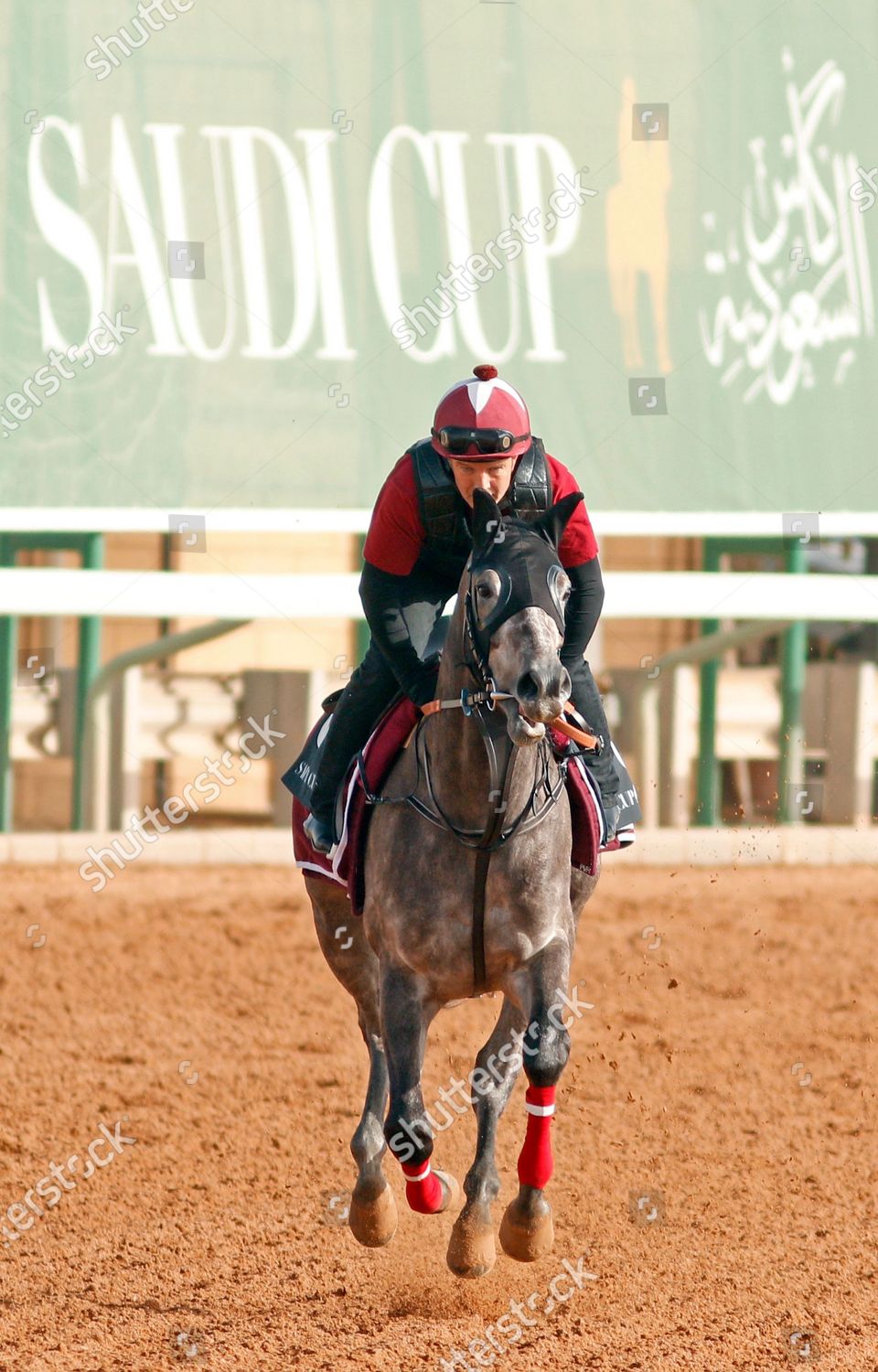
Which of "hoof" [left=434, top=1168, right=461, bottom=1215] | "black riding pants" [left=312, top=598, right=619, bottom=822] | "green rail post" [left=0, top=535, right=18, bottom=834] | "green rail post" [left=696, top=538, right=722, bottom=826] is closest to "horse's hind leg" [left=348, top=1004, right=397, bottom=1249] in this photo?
"hoof" [left=434, top=1168, right=461, bottom=1215]

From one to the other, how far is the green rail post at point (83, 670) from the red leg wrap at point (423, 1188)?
957cm

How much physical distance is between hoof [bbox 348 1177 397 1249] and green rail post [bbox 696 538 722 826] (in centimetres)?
1021

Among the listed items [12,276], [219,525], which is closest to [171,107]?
[12,276]

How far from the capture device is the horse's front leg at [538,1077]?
4.94 meters

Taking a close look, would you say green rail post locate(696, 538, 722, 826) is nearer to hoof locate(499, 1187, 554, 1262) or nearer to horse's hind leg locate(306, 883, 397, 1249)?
horse's hind leg locate(306, 883, 397, 1249)

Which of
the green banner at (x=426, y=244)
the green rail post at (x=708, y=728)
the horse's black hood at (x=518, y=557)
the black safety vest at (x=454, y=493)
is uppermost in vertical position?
the green banner at (x=426, y=244)

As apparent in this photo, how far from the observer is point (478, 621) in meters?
4.54

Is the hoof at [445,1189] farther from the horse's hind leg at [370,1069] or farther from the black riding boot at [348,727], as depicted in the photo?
the black riding boot at [348,727]

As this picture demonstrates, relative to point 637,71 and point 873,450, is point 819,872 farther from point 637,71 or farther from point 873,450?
point 637,71

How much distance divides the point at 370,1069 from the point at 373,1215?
797 millimetres

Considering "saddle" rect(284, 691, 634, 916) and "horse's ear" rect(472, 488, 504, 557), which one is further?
"saddle" rect(284, 691, 634, 916)

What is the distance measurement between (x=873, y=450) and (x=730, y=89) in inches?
142

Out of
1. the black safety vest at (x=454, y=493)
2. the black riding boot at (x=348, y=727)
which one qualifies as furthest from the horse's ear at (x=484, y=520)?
the black riding boot at (x=348, y=727)

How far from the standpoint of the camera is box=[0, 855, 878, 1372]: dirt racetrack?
528 cm
